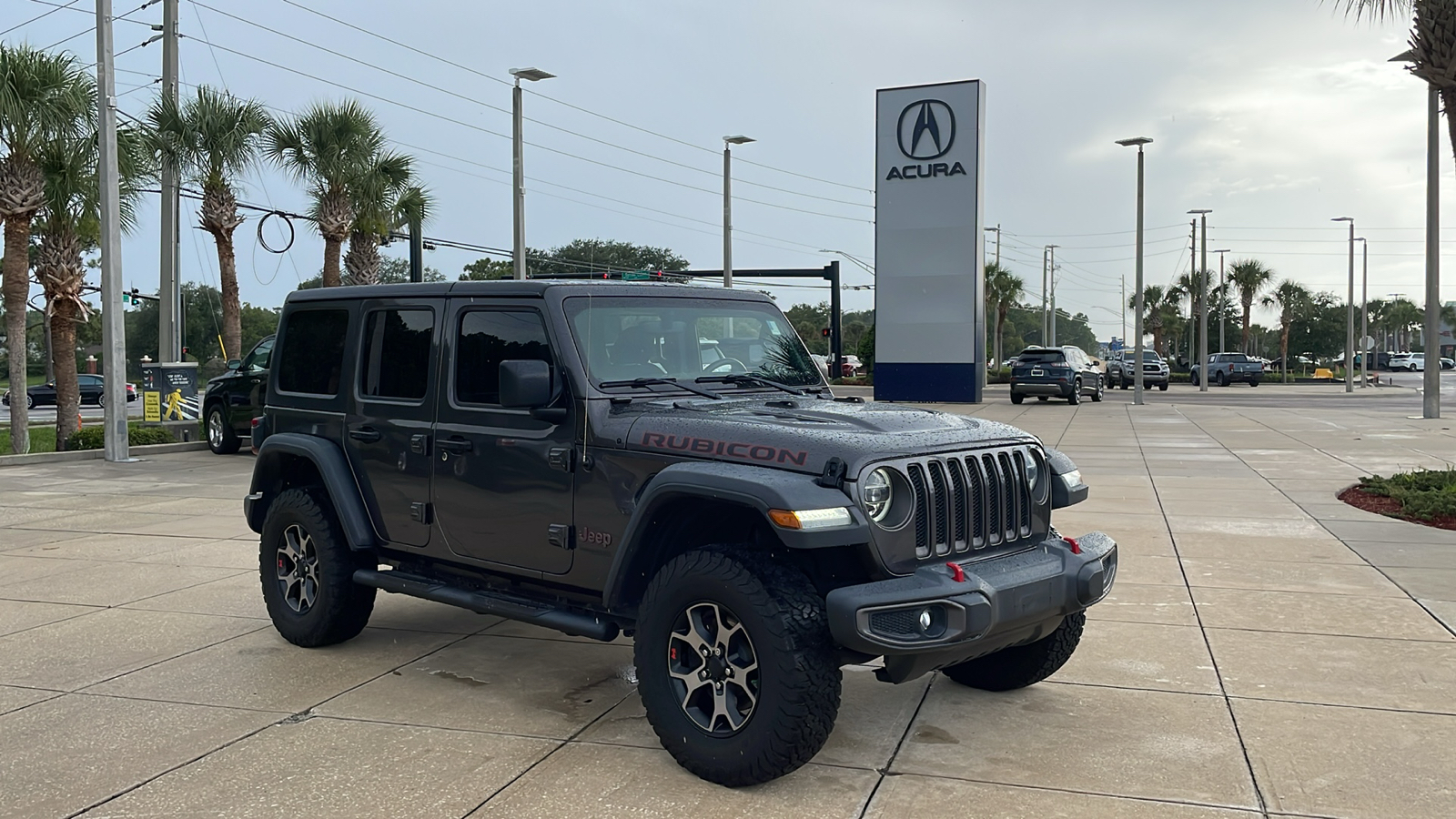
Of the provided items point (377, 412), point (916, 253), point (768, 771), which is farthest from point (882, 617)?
point (916, 253)

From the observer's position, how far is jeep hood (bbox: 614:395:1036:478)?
13.7 ft

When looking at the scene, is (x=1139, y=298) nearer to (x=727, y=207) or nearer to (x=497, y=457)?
(x=727, y=207)

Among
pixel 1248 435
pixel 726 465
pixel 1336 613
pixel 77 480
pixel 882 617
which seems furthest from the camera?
pixel 1248 435

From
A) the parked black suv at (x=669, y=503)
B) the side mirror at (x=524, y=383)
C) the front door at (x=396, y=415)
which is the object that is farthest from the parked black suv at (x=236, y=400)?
the side mirror at (x=524, y=383)

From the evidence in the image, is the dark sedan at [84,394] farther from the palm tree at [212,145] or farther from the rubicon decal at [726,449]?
the rubicon decal at [726,449]

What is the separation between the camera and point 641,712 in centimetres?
509

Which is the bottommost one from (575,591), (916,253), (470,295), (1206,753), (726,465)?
(1206,753)

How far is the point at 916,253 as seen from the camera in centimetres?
3300

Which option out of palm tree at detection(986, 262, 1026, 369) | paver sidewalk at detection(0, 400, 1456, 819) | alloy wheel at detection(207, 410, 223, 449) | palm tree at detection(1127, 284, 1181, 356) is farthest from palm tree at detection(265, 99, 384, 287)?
palm tree at detection(1127, 284, 1181, 356)

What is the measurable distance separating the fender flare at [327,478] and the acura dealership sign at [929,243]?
89.6ft

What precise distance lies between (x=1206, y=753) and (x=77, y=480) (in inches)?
556

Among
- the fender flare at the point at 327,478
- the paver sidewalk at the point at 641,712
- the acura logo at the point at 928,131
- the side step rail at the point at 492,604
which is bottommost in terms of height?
the paver sidewalk at the point at 641,712

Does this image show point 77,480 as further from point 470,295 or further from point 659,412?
point 659,412

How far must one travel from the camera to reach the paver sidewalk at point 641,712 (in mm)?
4129
